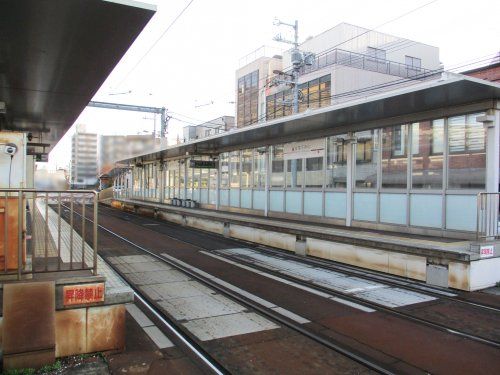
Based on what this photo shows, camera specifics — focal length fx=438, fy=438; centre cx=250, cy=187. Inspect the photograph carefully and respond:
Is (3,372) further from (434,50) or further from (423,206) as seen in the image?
(434,50)

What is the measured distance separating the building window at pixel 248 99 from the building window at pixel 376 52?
1352 cm

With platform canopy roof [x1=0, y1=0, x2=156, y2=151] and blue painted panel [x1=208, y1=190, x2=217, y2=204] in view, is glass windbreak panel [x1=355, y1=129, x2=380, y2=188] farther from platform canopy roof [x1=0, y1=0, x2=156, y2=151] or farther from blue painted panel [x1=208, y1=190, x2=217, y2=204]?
blue painted panel [x1=208, y1=190, x2=217, y2=204]

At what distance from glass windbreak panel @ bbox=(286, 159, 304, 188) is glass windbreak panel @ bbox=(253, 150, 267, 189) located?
1.77 metres

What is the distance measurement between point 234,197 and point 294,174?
4.93m

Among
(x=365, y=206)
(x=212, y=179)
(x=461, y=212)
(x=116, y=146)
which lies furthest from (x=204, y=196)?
(x=461, y=212)

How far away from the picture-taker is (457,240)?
10.2m

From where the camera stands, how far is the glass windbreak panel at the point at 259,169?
60.8ft

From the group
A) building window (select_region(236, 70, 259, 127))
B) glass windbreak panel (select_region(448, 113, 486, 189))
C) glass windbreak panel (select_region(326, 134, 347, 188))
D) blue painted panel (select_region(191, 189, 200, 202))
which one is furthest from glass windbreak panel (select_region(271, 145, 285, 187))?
building window (select_region(236, 70, 259, 127))

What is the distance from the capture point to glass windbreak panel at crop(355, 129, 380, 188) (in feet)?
42.3

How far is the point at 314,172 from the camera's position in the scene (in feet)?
50.8

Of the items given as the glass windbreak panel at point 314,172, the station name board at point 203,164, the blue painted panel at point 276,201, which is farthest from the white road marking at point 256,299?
the station name board at point 203,164

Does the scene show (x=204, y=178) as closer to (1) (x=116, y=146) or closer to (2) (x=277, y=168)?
(2) (x=277, y=168)

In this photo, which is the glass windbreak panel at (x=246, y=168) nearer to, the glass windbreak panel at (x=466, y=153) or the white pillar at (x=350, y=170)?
the white pillar at (x=350, y=170)

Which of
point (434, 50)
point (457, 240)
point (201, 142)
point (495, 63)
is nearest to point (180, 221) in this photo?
point (201, 142)
